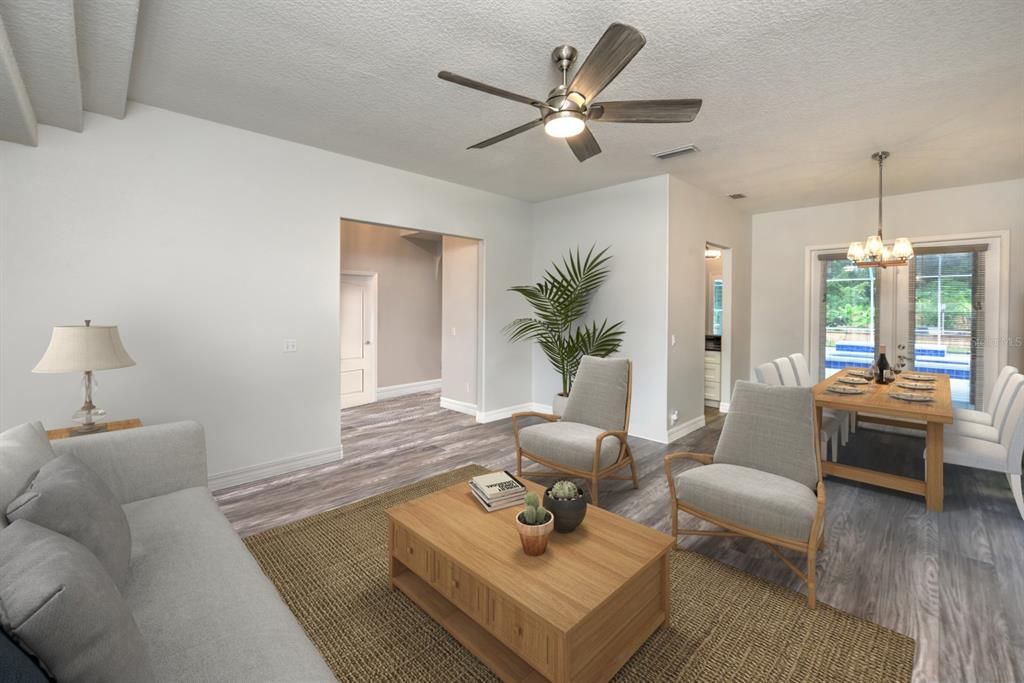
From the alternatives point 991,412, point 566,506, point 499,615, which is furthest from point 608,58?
point 991,412

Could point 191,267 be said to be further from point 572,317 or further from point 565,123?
point 572,317

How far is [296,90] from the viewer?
9.43 ft

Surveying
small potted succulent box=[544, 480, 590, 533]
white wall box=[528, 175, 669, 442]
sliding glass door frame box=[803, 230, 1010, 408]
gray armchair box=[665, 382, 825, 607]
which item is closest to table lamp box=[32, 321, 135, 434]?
small potted succulent box=[544, 480, 590, 533]

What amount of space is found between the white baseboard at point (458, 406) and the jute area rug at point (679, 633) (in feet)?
11.2

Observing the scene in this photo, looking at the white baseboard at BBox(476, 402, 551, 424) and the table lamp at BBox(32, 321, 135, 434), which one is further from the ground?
the table lamp at BBox(32, 321, 135, 434)

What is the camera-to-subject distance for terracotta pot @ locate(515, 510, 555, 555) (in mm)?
1763

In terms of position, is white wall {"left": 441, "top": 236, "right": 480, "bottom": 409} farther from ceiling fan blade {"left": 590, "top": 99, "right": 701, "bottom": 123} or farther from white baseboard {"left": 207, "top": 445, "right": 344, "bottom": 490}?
ceiling fan blade {"left": 590, "top": 99, "right": 701, "bottom": 123}

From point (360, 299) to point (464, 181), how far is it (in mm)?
2762

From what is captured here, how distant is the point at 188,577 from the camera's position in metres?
1.56

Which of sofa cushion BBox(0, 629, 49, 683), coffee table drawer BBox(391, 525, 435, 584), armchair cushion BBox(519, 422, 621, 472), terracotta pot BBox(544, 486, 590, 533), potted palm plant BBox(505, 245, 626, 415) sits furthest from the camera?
potted palm plant BBox(505, 245, 626, 415)

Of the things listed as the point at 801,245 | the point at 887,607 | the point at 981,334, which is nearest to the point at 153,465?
the point at 887,607

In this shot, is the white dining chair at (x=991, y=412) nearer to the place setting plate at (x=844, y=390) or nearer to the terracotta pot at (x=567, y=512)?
the place setting plate at (x=844, y=390)

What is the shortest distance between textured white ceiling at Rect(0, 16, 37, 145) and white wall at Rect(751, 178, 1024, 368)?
7.17 m

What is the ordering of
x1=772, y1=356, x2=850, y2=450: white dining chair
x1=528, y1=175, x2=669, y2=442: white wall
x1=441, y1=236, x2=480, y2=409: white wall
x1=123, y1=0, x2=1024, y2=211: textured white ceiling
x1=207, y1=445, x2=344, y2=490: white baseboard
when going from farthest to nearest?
x1=441, y1=236, x2=480, y2=409: white wall < x1=528, y1=175, x2=669, y2=442: white wall < x1=772, y1=356, x2=850, y2=450: white dining chair < x1=207, y1=445, x2=344, y2=490: white baseboard < x1=123, y1=0, x2=1024, y2=211: textured white ceiling
